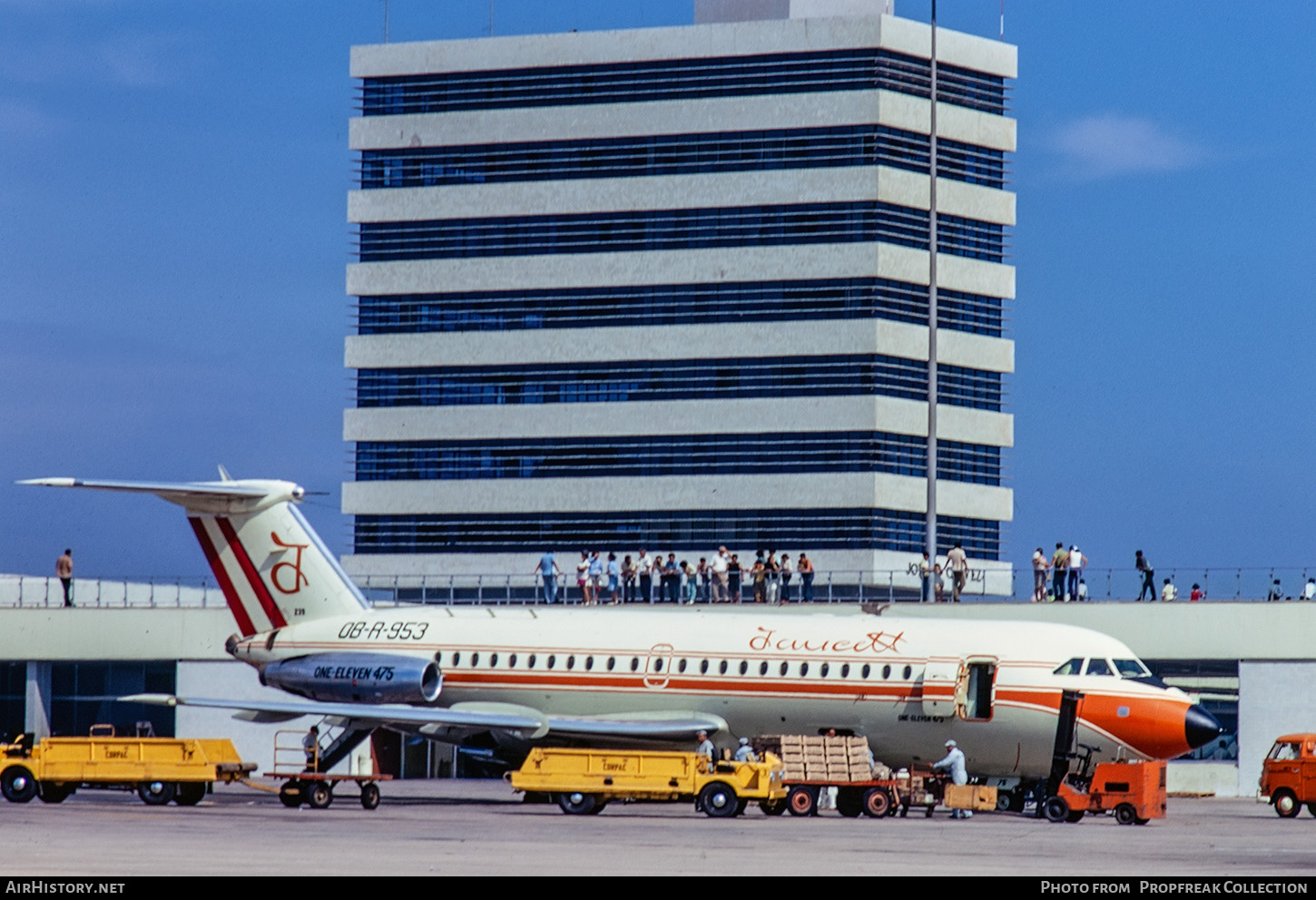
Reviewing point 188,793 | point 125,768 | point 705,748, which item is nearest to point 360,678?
point 188,793

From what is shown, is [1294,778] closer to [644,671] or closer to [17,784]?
[644,671]

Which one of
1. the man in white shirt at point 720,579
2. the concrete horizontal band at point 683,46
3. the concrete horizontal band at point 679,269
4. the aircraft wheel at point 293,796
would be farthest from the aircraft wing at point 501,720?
the concrete horizontal band at point 683,46

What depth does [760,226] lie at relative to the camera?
295 feet

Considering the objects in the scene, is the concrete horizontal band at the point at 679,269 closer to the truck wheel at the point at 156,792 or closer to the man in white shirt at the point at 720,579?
the man in white shirt at the point at 720,579

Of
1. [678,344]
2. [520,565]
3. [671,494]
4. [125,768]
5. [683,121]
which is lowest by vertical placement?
[125,768]

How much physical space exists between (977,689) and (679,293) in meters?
51.0

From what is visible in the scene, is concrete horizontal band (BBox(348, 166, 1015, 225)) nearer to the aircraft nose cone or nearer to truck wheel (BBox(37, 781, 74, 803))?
the aircraft nose cone

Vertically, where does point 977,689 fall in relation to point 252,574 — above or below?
below

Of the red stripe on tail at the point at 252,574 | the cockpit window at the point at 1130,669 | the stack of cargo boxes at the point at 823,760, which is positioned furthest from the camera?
the red stripe on tail at the point at 252,574

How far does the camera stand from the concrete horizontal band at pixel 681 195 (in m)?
89.0

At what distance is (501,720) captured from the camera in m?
43.3

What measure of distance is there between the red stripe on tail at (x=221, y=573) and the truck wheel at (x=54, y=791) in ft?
22.7
